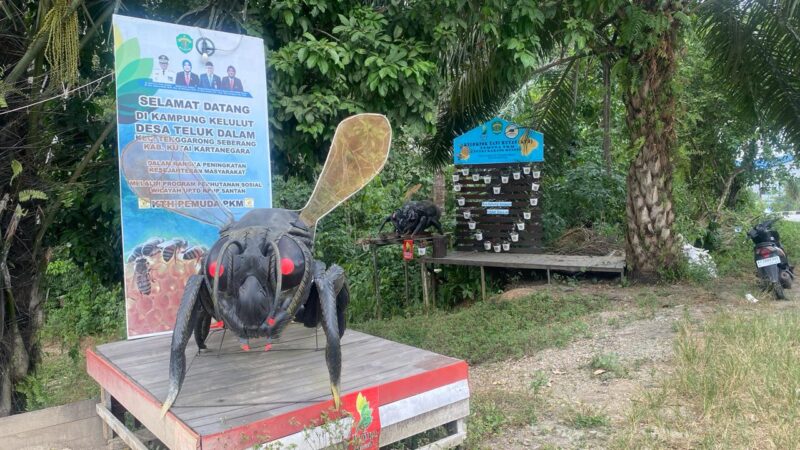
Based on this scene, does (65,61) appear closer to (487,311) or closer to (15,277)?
(15,277)

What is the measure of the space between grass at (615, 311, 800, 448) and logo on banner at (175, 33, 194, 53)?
3.91 m

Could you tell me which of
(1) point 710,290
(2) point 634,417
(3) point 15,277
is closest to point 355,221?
(1) point 710,290

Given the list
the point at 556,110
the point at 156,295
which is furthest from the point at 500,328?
the point at 556,110

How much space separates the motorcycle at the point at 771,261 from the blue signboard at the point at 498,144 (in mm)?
3222

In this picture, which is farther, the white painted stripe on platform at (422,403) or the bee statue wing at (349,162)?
the bee statue wing at (349,162)

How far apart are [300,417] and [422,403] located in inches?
29.9

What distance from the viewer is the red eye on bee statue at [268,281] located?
2.50 m

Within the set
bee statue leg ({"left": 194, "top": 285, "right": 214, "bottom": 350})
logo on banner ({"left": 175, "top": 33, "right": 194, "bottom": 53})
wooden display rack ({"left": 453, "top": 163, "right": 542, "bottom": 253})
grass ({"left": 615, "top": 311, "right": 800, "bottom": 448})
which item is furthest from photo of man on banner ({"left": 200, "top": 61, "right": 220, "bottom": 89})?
wooden display rack ({"left": 453, "top": 163, "right": 542, "bottom": 253})

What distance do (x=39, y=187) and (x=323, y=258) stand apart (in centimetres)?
664

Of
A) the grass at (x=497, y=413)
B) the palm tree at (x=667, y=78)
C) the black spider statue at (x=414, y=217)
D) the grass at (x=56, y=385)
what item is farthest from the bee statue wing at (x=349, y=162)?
the black spider statue at (x=414, y=217)

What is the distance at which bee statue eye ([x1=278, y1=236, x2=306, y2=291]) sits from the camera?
2.62 m

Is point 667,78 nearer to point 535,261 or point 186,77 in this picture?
point 535,261

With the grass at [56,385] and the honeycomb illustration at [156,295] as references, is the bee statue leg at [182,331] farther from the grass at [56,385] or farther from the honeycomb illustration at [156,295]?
the grass at [56,385]

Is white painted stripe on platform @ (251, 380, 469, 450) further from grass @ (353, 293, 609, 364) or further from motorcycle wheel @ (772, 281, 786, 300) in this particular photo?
motorcycle wheel @ (772, 281, 786, 300)
